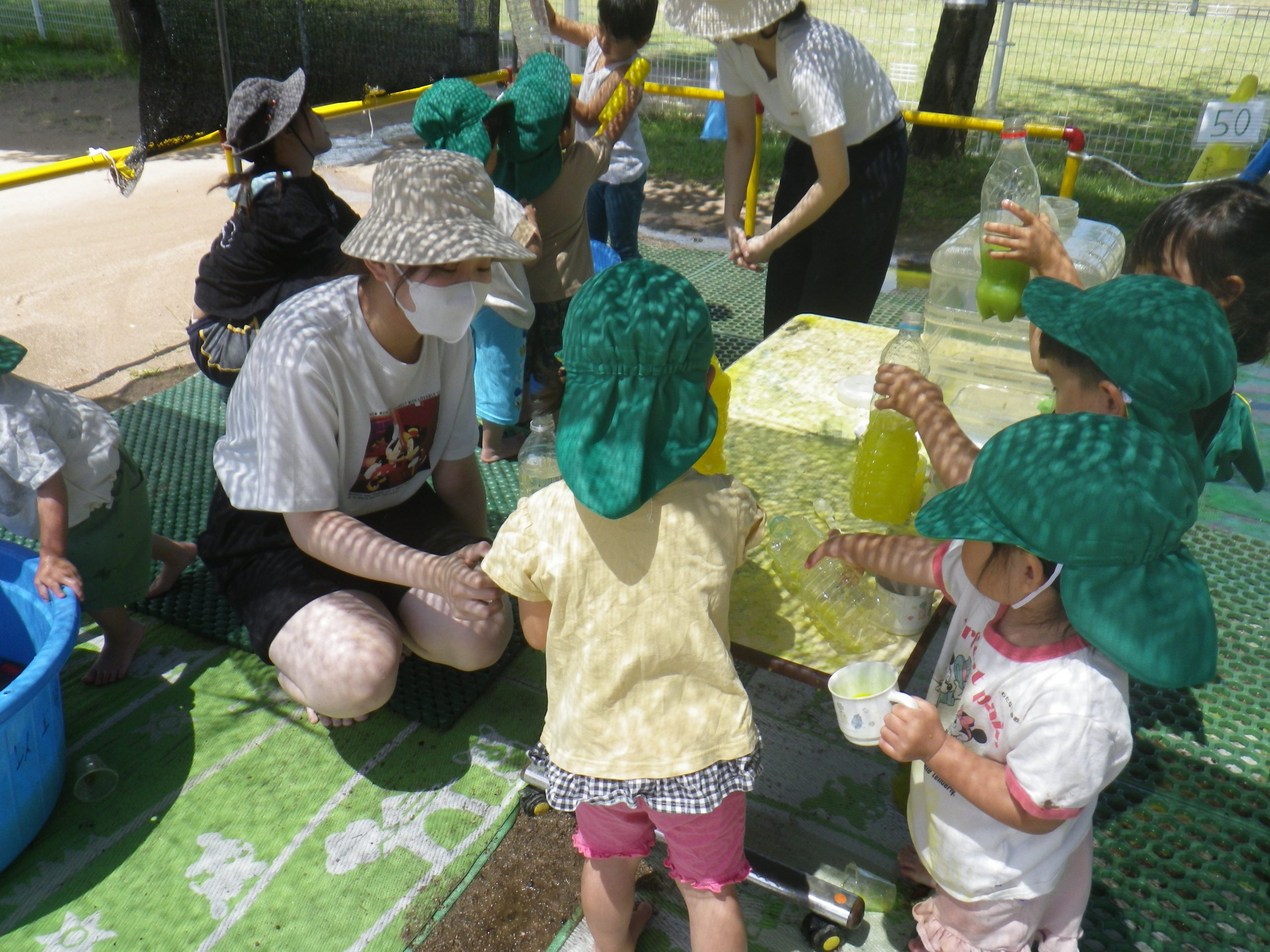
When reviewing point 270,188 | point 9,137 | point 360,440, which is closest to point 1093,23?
point 270,188

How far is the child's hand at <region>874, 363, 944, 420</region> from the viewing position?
6.95 feet

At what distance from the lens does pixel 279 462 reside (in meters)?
2.31

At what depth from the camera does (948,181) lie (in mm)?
8922

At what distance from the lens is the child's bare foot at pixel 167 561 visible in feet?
10.5

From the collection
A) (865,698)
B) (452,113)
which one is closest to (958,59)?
(452,113)

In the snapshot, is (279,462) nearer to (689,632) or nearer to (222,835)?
(222,835)

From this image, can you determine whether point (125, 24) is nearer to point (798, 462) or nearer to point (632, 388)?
point (798, 462)

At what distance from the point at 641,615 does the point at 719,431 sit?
93 centimetres

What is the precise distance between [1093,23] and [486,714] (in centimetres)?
1115

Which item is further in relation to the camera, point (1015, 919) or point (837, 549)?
point (837, 549)

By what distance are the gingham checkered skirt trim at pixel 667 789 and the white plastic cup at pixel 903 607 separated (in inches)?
16.9

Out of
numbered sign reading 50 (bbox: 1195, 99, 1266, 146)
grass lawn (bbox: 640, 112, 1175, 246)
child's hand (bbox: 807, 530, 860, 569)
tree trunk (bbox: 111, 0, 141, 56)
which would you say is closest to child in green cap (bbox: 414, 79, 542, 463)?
child's hand (bbox: 807, 530, 860, 569)

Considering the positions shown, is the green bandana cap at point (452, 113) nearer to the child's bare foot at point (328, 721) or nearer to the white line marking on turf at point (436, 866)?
the child's bare foot at point (328, 721)

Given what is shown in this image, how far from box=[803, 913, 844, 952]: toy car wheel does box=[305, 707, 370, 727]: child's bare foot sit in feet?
4.29
